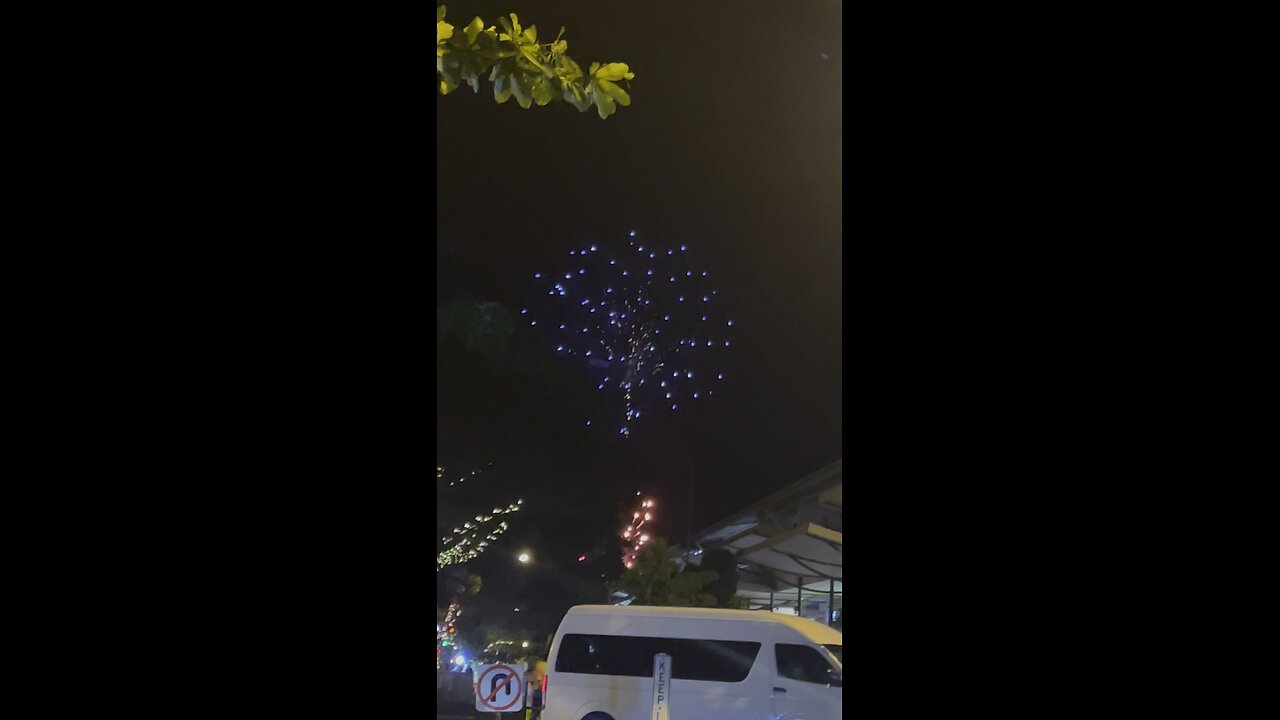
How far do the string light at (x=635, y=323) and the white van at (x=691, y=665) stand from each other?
2.77 feet

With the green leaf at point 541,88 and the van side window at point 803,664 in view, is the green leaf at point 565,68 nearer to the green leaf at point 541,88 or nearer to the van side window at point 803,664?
the green leaf at point 541,88

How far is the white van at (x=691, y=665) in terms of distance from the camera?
4121mm

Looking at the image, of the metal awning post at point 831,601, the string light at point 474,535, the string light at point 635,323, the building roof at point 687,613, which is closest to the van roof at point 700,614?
the building roof at point 687,613

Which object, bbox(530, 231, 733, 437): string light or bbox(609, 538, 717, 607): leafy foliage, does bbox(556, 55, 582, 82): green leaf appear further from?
bbox(609, 538, 717, 607): leafy foliage

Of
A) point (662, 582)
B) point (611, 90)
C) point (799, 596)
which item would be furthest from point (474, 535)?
point (611, 90)

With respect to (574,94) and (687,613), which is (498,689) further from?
(574,94)

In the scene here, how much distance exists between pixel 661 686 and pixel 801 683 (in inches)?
21.6

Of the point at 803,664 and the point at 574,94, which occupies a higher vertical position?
the point at 574,94

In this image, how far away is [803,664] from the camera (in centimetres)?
412

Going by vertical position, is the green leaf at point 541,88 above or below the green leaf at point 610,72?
below
